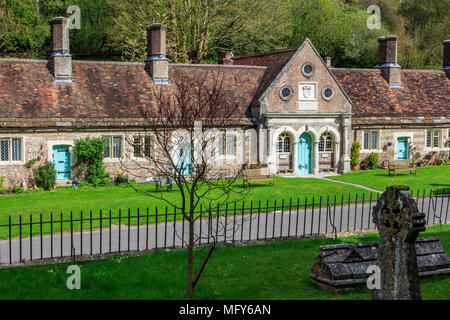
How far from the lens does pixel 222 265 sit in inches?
477

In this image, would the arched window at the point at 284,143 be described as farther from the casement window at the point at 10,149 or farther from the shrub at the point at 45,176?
the casement window at the point at 10,149

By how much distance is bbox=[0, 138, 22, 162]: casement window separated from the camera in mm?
25797

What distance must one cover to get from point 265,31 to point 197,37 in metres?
6.98

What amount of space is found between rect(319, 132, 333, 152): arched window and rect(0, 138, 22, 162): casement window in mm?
16656

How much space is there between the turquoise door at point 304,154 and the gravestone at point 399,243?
23.5m

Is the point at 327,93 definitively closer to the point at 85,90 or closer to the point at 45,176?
the point at 85,90

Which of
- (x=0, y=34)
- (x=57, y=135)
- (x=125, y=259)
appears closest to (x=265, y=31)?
(x=0, y=34)

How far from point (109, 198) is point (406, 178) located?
16098 mm

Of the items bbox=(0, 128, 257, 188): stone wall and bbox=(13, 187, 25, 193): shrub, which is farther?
bbox=(0, 128, 257, 188): stone wall

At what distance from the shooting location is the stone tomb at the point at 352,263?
10148mm

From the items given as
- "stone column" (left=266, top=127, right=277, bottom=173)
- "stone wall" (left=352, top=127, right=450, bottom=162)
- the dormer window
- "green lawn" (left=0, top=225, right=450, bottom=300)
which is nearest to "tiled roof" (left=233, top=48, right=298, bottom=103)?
"stone column" (left=266, top=127, right=277, bottom=173)

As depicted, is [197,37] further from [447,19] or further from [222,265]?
[222,265]

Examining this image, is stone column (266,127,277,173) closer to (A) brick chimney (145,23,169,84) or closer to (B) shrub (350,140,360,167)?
(B) shrub (350,140,360,167)
